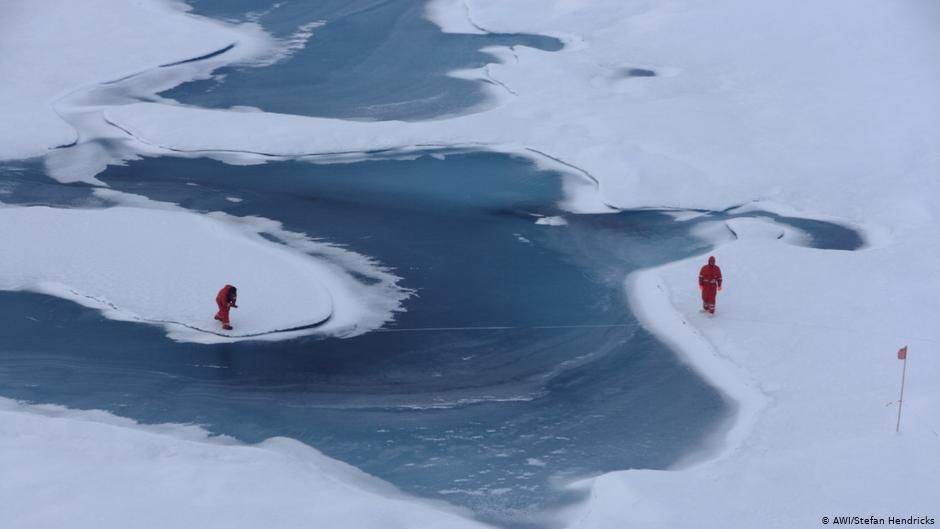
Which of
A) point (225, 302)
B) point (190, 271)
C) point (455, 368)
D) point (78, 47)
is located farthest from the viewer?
point (78, 47)

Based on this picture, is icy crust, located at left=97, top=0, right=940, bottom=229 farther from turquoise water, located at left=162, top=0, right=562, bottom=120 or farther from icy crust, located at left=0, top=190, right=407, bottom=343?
icy crust, located at left=0, top=190, right=407, bottom=343

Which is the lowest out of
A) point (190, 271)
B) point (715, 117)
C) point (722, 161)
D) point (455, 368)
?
point (455, 368)

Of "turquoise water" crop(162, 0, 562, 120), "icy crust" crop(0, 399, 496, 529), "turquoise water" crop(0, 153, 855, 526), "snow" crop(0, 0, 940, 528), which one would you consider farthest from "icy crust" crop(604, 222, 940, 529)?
"turquoise water" crop(162, 0, 562, 120)

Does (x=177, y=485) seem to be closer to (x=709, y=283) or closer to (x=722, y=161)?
(x=709, y=283)

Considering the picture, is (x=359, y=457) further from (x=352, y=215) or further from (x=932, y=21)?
(x=932, y=21)

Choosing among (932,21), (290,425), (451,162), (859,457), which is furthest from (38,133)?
(932,21)

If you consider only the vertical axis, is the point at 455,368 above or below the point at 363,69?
below

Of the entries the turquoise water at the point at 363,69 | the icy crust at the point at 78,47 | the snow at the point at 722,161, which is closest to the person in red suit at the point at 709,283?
the snow at the point at 722,161

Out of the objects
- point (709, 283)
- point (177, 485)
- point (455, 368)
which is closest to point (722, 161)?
point (709, 283)
